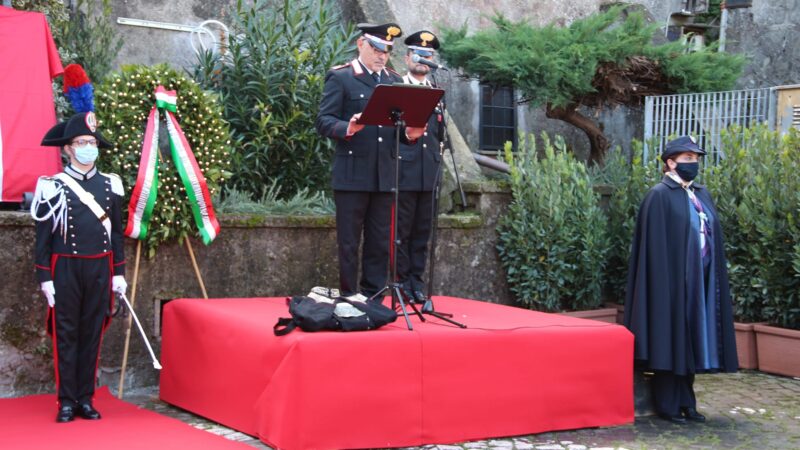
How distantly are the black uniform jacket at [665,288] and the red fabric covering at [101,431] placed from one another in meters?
2.71

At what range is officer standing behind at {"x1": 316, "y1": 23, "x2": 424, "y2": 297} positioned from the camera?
738 centimetres

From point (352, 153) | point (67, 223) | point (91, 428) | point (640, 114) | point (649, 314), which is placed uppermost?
point (640, 114)

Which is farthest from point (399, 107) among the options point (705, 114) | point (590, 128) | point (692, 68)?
point (590, 128)

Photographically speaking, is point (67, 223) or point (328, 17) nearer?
point (67, 223)

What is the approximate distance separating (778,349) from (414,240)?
124 inches

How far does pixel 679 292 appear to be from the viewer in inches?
279

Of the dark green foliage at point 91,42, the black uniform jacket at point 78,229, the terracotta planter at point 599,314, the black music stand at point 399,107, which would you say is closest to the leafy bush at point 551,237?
the terracotta planter at point 599,314

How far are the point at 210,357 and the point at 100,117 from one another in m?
1.98

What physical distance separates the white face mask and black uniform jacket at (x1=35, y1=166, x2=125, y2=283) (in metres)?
0.11

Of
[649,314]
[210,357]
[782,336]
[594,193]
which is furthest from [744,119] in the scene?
[210,357]

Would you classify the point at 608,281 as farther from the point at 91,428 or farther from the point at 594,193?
the point at 91,428

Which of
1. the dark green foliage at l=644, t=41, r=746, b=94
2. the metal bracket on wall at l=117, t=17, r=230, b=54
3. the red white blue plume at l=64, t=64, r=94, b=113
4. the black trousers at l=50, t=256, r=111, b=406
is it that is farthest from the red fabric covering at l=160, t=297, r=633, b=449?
the dark green foliage at l=644, t=41, r=746, b=94

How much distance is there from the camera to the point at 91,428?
6.33 m

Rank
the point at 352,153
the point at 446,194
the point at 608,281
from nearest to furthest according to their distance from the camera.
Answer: the point at 352,153 < the point at 446,194 < the point at 608,281
